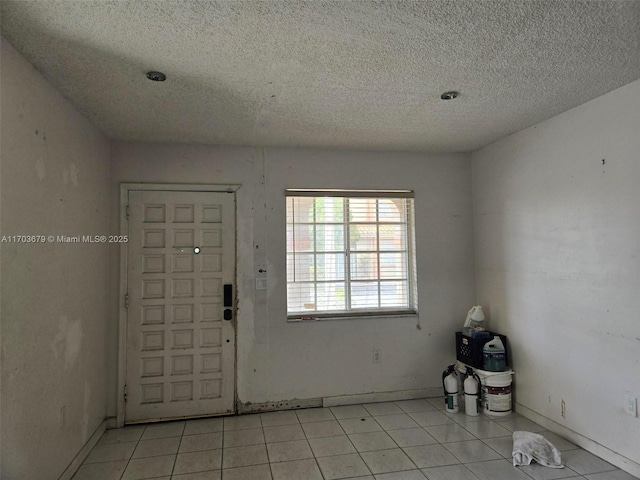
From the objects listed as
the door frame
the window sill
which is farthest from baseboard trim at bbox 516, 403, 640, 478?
the door frame

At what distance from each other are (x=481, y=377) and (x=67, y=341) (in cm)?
332

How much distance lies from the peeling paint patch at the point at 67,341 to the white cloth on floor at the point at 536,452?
3049 millimetres

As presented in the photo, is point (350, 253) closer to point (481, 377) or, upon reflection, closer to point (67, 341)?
point (481, 377)

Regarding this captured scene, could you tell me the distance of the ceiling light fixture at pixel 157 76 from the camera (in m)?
2.33

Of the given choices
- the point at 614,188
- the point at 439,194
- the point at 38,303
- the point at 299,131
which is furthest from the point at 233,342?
the point at 614,188

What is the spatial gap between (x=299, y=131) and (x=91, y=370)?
252cm

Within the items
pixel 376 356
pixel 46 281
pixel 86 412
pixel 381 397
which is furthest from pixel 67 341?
pixel 381 397

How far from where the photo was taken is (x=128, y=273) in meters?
3.55

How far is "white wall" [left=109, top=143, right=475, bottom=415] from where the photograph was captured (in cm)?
372

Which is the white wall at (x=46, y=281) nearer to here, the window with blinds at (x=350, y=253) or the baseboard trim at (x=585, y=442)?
the window with blinds at (x=350, y=253)

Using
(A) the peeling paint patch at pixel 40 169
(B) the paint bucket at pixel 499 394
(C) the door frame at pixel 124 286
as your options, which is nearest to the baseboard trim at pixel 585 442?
(B) the paint bucket at pixel 499 394

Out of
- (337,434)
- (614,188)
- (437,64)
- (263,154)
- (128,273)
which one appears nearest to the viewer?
(437,64)

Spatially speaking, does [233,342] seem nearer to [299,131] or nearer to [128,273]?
[128,273]

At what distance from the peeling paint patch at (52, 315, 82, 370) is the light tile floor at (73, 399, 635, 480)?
30.9 inches
